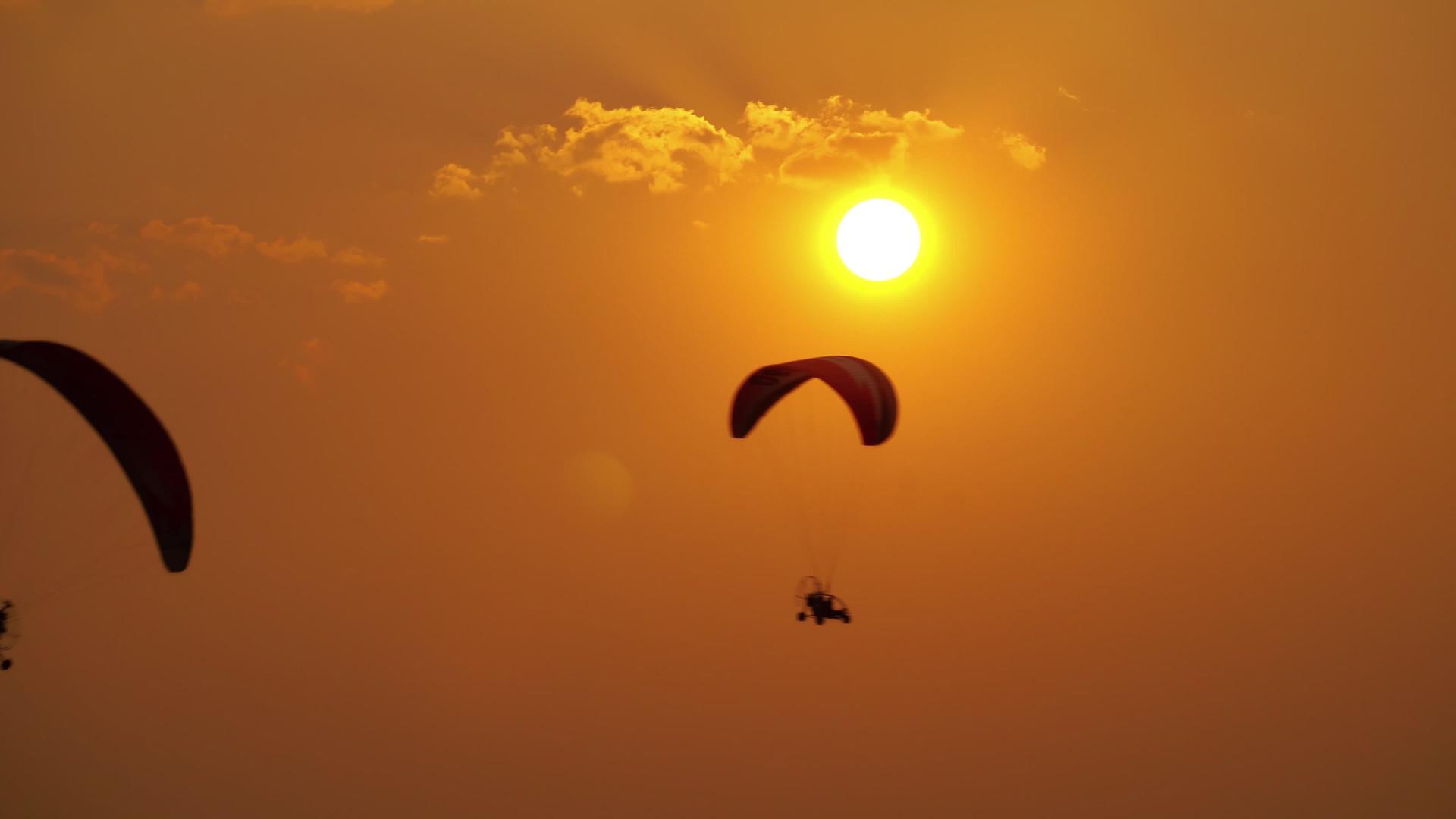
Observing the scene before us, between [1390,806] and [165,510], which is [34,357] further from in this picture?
[1390,806]

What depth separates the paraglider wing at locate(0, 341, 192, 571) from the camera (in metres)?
21.4

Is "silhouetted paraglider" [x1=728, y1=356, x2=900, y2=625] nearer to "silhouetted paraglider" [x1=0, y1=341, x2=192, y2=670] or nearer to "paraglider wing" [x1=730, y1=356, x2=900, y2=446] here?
"paraglider wing" [x1=730, y1=356, x2=900, y2=446]

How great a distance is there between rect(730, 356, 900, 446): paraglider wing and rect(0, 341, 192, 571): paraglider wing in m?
13.7

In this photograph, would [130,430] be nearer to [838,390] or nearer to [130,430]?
[130,430]

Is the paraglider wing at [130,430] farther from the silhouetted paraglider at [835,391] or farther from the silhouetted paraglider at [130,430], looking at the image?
the silhouetted paraglider at [835,391]

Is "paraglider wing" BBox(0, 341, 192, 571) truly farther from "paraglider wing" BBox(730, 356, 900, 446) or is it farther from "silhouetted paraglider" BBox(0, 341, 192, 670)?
"paraglider wing" BBox(730, 356, 900, 446)

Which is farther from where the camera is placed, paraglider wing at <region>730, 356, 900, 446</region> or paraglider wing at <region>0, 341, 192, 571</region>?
paraglider wing at <region>730, 356, 900, 446</region>

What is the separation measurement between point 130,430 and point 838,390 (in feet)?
52.6

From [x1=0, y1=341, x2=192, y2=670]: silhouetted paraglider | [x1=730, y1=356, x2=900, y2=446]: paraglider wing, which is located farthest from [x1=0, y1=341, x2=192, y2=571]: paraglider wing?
[x1=730, y1=356, x2=900, y2=446]: paraglider wing

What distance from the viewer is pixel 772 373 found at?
2956 centimetres

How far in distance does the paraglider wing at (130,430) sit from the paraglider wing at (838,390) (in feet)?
44.9

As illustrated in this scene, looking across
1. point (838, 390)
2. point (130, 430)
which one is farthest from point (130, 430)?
point (838, 390)

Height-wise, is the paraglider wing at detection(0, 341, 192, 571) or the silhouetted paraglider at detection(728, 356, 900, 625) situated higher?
the silhouetted paraglider at detection(728, 356, 900, 625)

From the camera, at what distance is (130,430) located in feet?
72.5
